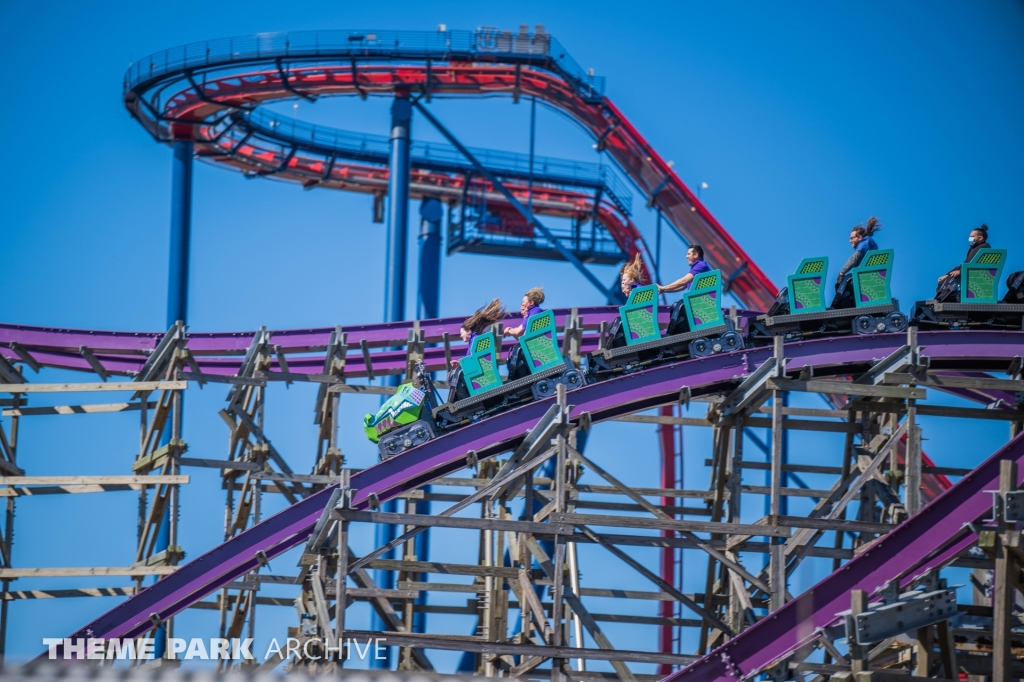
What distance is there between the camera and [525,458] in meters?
11.1

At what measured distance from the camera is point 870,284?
12.5 metres

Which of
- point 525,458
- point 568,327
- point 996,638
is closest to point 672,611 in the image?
point 568,327

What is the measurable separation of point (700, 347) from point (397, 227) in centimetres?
904

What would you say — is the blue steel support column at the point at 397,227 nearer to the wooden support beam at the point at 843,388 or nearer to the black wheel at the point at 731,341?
the black wheel at the point at 731,341

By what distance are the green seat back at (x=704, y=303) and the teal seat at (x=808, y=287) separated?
747mm

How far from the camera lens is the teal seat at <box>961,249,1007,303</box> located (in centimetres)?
1255

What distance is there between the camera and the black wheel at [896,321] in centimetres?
1236

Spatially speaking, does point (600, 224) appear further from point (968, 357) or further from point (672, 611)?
point (968, 357)

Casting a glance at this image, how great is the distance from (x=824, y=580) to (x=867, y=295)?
3.87 meters

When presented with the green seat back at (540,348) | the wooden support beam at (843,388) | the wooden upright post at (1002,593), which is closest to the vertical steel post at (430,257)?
the green seat back at (540,348)

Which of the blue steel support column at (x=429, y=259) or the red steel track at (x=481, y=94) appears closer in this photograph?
the red steel track at (x=481, y=94)

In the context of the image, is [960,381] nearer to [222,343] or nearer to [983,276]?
[983,276]

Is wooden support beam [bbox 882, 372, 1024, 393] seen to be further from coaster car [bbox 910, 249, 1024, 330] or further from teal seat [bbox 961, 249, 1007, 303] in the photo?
teal seat [bbox 961, 249, 1007, 303]

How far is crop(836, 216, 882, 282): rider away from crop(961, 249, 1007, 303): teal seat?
866 millimetres
